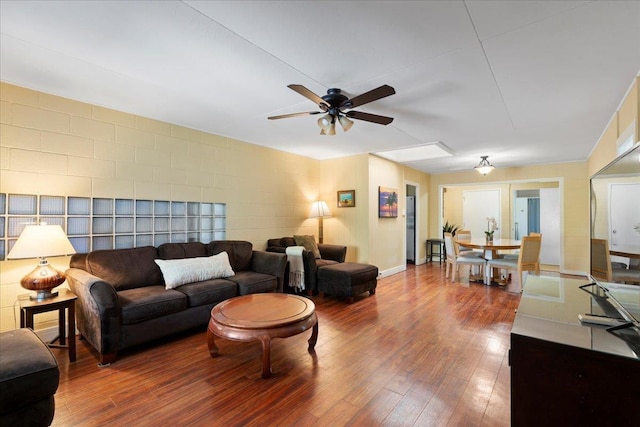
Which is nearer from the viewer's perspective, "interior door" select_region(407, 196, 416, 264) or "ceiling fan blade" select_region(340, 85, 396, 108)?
"ceiling fan blade" select_region(340, 85, 396, 108)

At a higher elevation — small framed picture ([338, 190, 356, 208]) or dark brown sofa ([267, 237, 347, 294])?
small framed picture ([338, 190, 356, 208])

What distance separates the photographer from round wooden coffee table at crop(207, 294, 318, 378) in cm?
216

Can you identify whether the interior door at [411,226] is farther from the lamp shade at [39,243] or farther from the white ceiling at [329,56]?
the lamp shade at [39,243]

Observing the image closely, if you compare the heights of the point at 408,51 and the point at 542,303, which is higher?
the point at 408,51

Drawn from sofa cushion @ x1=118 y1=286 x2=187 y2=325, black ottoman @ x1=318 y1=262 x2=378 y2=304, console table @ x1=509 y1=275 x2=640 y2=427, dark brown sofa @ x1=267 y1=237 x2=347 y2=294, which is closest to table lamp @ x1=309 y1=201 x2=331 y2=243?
dark brown sofa @ x1=267 y1=237 x2=347 y2=294

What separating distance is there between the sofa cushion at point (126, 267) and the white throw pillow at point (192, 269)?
0.14m

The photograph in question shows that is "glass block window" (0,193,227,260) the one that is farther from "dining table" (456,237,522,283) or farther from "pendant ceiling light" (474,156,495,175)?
"pendant ceiling light" (474,156,495,175)

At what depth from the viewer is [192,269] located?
10.5 ft

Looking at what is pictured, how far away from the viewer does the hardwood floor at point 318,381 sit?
1.77 meters

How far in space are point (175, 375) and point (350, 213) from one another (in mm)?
3901

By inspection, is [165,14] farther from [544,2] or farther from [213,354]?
[213,354]

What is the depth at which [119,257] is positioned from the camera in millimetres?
2998

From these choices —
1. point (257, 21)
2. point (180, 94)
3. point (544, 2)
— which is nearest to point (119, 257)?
point (180, 94)

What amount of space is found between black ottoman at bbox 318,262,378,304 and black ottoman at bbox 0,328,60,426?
3050 millimetres
